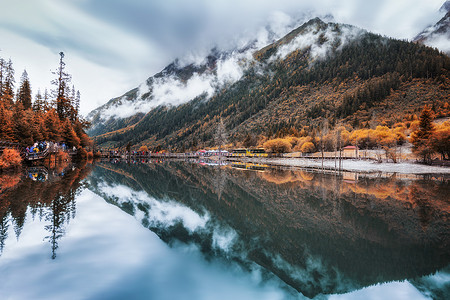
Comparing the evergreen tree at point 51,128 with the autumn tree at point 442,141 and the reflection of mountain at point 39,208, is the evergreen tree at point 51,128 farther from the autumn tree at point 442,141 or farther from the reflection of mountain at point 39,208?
the autumn tree at point 442,141

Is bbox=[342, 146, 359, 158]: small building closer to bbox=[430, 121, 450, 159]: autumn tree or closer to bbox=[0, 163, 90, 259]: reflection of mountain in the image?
bbox=[430, 121, 450, 159]: autumn tree

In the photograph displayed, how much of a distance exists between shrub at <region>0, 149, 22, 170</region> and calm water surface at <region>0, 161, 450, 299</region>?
53.8ft

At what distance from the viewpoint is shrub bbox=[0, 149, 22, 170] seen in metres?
23.0

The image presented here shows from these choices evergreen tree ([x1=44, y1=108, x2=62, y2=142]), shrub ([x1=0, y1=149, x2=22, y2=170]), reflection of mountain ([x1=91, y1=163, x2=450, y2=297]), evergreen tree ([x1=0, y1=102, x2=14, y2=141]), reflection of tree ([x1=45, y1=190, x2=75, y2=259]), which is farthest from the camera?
evergreen tree ([x1=44, y1=108, x2=62, y2=142])

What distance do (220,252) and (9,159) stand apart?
88.4 ft

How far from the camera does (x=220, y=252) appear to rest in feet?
21.2

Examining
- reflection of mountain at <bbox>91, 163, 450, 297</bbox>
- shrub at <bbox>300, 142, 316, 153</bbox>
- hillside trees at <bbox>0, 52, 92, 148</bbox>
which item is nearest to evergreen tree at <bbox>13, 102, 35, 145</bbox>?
hillside trees at <bbox>0, 52, 92, 148</bbox>

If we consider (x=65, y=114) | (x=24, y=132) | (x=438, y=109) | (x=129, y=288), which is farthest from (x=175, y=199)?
(x=438, y=109)

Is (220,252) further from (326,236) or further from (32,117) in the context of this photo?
(32,117)

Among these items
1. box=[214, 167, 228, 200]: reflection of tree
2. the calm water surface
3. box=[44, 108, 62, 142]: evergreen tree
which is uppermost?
box=[44, 108, 62, 142]: evergreen tree

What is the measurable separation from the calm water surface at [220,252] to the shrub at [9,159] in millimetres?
16393

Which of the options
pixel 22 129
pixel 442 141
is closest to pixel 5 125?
pixel 22 129

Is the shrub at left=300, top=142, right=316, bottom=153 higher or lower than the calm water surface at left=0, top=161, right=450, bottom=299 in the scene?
higher

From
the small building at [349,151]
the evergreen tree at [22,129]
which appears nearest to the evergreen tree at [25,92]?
the evergreen tree at [22,129]
